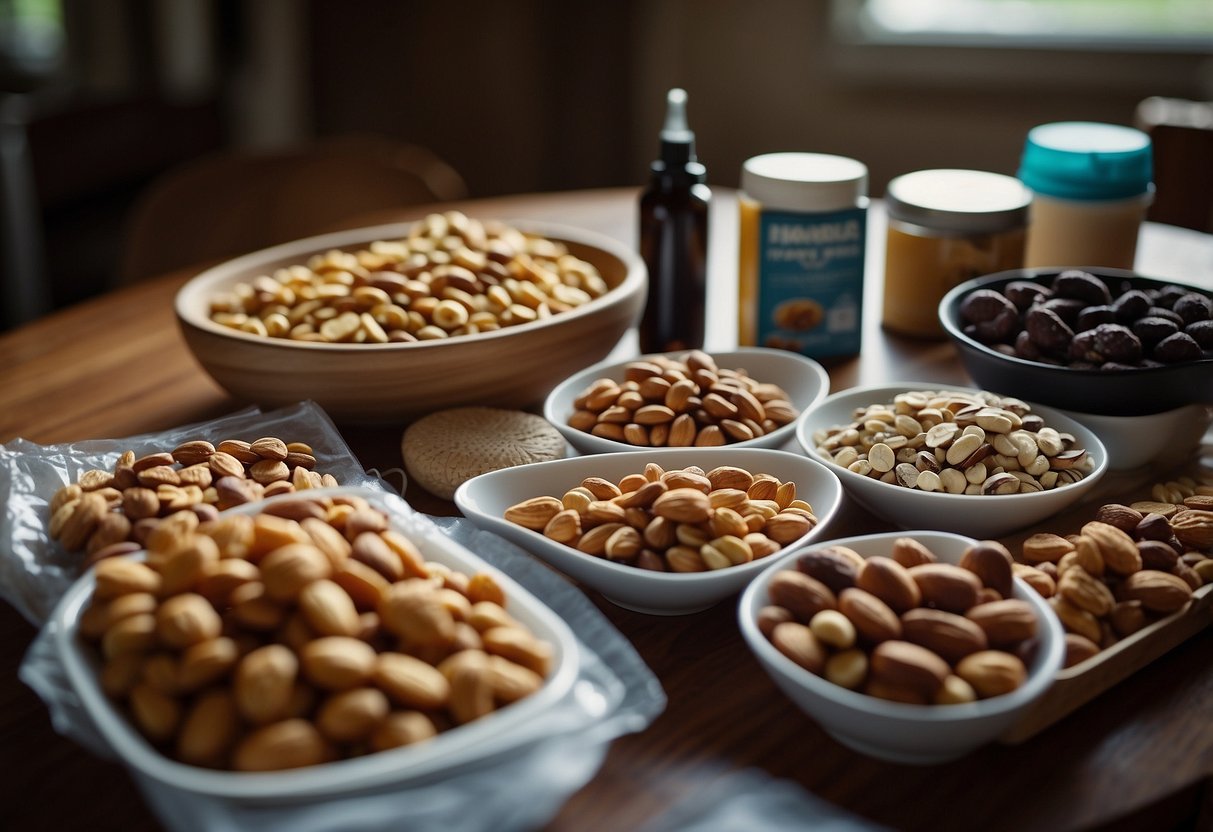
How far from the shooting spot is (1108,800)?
0.65 metres

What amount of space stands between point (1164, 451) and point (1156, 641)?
33 centimetres

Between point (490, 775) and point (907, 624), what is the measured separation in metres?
0.27

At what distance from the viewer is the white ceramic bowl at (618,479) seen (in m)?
0.78

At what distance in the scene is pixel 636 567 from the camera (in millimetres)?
804

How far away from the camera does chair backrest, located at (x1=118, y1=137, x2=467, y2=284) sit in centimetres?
189

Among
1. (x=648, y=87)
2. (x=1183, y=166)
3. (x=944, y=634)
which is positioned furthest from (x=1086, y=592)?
(x=648, y=87)

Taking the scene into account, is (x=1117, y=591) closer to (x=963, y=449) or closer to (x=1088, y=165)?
(x=963, y=449)

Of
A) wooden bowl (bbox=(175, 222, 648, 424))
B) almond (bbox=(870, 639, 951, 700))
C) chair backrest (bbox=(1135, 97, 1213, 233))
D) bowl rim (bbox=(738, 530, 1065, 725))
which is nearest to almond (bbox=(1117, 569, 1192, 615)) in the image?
bowl rim (bbox=(738, 530, 1065, 725))

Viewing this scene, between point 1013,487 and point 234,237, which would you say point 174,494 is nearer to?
point 1013,487

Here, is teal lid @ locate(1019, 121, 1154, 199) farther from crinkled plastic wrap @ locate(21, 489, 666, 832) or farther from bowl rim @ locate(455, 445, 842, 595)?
crinkled plastic wrap @ locate(21, 489, 666, 832)

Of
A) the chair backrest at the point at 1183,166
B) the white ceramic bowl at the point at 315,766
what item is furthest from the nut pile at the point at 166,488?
the chair backrest at the point at 1183,166

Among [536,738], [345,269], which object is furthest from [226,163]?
[536,738]

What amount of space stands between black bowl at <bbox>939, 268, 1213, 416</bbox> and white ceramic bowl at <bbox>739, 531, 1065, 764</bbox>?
13.6 inches

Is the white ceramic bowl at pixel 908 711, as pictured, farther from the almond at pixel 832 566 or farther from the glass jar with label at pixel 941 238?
the glass jar with label at pixel 941 238
